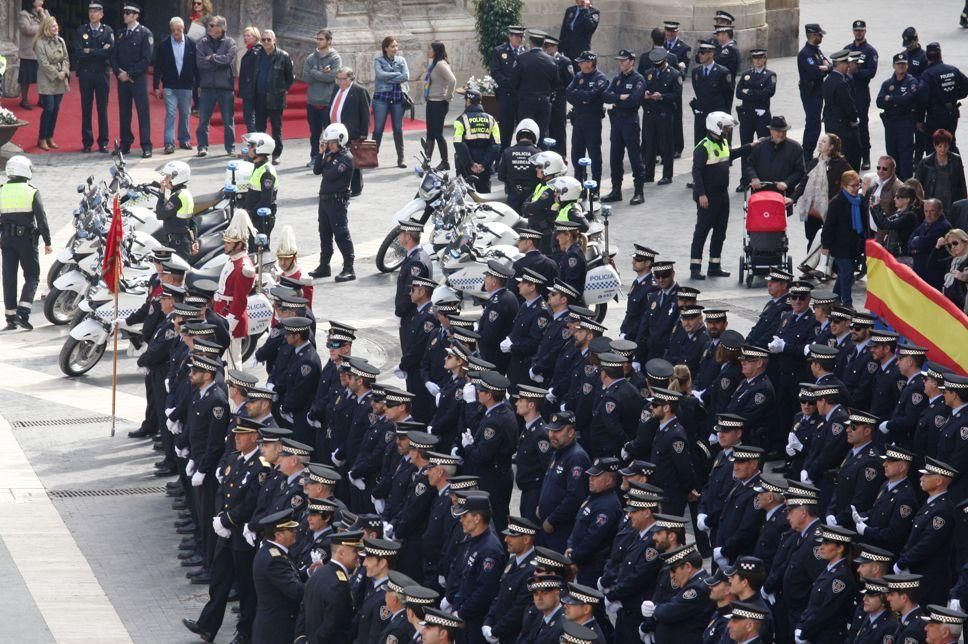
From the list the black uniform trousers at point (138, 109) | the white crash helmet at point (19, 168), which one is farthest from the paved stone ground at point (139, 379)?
the white crash helmet at point (19, 168)

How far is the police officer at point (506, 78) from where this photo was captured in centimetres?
2470

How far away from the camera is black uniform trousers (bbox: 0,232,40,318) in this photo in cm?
1912

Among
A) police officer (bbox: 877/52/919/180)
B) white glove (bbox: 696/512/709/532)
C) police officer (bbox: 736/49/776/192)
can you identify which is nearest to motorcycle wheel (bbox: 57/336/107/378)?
white glove (bbox: 696/512/709/532)

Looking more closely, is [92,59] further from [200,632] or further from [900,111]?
[200,632]

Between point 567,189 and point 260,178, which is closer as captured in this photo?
point 567,189

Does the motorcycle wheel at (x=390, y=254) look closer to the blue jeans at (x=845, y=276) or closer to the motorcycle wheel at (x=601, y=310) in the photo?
the motorcycle wheel at (x=601, y=310)

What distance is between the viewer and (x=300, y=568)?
11875 millimetres

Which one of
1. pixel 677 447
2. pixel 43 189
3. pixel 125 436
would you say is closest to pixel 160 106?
pixel 43 189

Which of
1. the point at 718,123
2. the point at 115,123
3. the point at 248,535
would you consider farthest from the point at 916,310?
the point at 115,123

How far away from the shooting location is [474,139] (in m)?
22.9

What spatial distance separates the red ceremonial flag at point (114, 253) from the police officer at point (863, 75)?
34.7ft

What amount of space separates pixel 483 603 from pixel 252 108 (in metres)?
15.3

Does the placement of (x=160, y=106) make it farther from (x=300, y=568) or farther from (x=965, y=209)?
(x=300, y=568)

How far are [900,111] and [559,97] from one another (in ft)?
15.8
